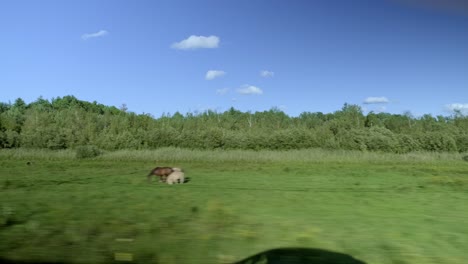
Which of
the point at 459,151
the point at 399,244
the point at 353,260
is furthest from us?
the point at 459,151

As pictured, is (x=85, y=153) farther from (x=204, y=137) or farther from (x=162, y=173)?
(x=162, y=173)

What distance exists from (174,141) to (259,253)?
50335 mm

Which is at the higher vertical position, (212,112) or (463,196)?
(212,112)

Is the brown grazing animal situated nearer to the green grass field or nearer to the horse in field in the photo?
the horse in field

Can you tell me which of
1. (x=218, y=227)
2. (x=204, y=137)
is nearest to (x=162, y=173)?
(x=218, y=227)

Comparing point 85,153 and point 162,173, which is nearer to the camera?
point 162,173

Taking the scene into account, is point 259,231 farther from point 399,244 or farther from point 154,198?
point 154,198

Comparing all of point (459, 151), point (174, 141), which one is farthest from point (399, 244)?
point (459, 151)

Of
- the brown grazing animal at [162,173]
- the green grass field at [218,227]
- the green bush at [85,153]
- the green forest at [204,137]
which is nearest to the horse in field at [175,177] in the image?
the brown grazing animal at [162,173]

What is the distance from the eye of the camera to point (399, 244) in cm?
653

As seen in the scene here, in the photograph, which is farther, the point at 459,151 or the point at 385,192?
the point at 459,151

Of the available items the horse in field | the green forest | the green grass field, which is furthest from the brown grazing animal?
the green forest

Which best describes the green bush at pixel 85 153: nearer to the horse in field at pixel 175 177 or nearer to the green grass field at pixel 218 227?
the horse in field at pixel 175 177

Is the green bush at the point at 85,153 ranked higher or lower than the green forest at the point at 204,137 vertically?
lower
